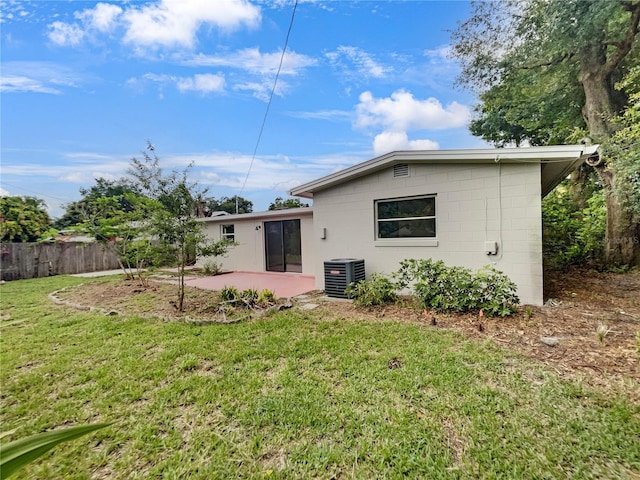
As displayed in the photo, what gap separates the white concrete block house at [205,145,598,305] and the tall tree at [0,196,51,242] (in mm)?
13083

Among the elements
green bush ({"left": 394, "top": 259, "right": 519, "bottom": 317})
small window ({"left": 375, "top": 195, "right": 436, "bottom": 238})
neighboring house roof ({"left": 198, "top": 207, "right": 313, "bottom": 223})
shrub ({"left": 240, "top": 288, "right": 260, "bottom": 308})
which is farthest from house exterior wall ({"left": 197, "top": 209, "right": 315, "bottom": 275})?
green bush ({"left": 394, "top": 259, "right": 519, "bottom": 317})

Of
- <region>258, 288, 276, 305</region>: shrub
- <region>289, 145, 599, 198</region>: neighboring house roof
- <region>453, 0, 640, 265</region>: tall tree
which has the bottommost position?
<region>258, 288, 276, 305</region>: shrub

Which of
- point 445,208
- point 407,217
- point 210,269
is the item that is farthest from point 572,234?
point 210,269

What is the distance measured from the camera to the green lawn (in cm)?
193

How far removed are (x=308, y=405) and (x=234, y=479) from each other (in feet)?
2.73

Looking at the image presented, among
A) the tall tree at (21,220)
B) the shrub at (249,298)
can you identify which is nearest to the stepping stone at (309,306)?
the shrub at (249,298)

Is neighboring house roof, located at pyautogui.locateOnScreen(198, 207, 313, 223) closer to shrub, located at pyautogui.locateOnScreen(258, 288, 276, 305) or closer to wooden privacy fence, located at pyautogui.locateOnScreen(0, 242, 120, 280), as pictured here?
shrub, located at pyautogui.locateOnScreen(258, 288, 276, 305)

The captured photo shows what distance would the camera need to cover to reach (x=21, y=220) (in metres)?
13.2

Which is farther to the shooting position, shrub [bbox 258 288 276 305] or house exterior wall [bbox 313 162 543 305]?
shrub [bbox 258 288 276 305]

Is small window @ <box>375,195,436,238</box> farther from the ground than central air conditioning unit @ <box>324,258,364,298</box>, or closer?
farther from the ground

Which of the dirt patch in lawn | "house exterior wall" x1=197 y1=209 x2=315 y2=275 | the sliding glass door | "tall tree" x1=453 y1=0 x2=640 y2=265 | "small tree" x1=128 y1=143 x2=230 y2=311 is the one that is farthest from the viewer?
the sliding glass door

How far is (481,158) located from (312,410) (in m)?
5.11

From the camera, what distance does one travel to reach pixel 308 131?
42.3 ft

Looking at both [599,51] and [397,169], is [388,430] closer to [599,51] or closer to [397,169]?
[397,169]
